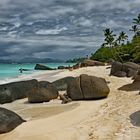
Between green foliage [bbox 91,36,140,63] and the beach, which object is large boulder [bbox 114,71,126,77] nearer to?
the beach

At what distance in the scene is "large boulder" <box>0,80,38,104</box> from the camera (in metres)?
21.8

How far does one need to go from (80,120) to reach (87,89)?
5.03 meters

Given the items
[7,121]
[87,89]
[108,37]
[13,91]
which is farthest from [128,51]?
[7,121]

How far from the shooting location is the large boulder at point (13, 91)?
21.8 metres

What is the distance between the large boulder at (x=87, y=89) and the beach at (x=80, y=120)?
18.7 inches

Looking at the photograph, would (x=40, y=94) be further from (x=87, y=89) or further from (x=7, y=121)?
(x=7, y=121)

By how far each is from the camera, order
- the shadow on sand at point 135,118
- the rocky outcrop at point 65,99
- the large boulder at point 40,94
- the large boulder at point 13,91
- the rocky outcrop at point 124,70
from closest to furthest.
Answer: the shadow on sand at point 135,118 < the rocky outcrop at point 65,99 < the large boulder at point 40,94 < the large boulder at point 13,91 < the rocky outcrop at point 124,70

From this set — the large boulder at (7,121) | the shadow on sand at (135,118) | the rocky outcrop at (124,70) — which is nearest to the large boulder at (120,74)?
the rocky outcrop at (124,70)

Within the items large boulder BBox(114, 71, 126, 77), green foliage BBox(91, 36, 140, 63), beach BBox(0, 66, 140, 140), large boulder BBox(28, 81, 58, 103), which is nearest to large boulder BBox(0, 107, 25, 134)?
beach BBox(0, 66, 140, 140)

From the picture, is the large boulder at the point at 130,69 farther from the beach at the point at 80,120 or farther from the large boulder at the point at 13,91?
the beach at the point at 80,120

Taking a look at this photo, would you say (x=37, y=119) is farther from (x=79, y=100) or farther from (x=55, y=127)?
(x=79, y=100)

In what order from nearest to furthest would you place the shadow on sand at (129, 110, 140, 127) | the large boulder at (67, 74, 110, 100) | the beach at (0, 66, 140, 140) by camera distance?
the beach at (0, 66, 140, 140), the shadow on sand at (129, 110, 140, 127), the large boulder at (67, 74, 110, 100)

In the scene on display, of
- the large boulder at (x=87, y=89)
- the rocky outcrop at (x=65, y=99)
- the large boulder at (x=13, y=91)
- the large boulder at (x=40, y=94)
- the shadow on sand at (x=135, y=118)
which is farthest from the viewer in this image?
the large boulder at (x=13, y=91)

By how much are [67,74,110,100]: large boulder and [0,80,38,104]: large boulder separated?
128 inches
